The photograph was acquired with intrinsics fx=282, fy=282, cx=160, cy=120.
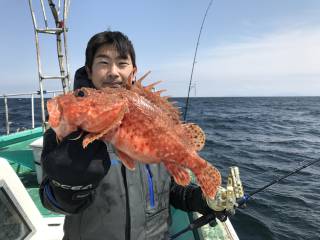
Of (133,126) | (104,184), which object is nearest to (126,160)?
(133,126)

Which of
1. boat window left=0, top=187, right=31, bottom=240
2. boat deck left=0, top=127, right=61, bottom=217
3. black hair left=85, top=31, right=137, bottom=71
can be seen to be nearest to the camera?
black hair left=85, top=31, right=137, bottom=71

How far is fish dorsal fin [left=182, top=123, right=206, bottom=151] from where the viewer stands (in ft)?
8.35

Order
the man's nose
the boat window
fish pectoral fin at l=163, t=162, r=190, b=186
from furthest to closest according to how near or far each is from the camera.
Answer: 1. the boat window
2. the man's nose
3. fish pectoral fin at l=163, t=162, r=190, b=186

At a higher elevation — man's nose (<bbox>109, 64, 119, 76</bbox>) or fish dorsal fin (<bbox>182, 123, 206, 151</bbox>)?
man's nose (<bbox>109, 64, 119, 76</bbox>)

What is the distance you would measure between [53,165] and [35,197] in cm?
500

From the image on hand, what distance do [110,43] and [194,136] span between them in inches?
53.9

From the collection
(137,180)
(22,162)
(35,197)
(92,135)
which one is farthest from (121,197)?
(22,162)

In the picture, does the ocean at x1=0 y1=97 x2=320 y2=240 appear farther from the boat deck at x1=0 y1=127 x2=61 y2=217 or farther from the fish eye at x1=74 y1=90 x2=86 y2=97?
the fish eye at x1=74 y1=90 x2=86 y2=97

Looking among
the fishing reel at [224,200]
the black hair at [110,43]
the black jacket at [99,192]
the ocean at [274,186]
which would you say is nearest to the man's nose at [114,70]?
the black hair at [110,43]

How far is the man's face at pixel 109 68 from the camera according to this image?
2902 mm

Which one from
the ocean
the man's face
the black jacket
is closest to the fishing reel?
the black jacket

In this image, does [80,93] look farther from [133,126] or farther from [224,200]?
[224,200]

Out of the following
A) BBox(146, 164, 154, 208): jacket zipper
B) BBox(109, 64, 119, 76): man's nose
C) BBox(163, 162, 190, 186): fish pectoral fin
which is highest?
BBox(109, 64, 119, 76): man's nose

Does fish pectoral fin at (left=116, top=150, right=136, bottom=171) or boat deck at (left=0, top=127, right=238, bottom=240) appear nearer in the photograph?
fish pectoral fin at (left=116, top=150, right=136, bottom=171)
